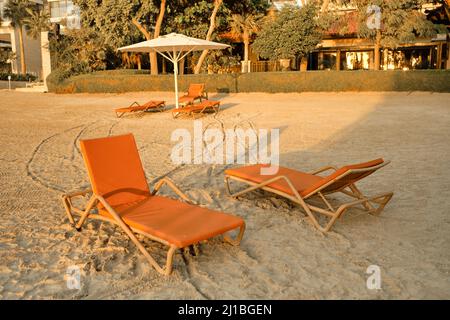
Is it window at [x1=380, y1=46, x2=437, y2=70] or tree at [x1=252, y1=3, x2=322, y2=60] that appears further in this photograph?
window at [x1=380, y1=46, x2=437, y2=70]

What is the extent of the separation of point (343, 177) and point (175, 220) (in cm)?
181

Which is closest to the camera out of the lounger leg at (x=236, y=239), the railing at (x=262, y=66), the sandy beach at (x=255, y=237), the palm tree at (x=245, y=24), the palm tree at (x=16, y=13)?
the sandy beach at (x=255, y=237)

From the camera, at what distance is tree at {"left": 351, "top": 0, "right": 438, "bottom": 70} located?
22.5 metres

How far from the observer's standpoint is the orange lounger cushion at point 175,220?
364 centimetres

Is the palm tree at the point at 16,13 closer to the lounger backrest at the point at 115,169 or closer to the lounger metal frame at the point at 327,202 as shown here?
the lounger backrest at the point at 115,169

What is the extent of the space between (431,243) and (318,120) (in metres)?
8.20

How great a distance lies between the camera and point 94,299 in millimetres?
3320

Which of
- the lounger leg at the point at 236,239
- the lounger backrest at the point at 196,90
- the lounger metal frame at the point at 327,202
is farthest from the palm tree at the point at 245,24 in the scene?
the lounger leg at the point at 236,239

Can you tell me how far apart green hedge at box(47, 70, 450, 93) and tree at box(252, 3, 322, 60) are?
4970mm

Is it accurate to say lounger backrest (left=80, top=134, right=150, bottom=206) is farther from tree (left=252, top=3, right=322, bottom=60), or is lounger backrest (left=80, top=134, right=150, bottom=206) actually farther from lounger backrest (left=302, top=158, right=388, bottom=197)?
tree (left=252, top=3, right=322, bottom=60)

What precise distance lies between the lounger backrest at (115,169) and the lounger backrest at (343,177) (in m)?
1.89

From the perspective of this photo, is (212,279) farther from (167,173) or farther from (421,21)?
(421,21)

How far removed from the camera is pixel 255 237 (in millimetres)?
4473

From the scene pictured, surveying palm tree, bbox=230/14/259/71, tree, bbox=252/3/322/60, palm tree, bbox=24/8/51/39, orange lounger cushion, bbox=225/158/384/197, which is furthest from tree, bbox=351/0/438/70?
palm tree, bbox=24/8/51/39
